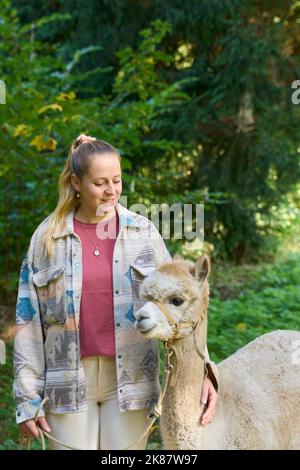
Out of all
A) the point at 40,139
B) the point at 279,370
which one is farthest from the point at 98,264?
the point at 40,139

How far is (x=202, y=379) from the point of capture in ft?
9.18

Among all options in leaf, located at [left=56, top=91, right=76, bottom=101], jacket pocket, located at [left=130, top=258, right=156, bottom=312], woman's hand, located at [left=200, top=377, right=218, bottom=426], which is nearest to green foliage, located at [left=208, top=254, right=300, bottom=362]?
leaf, located at [left=56, top=91, right=76, bottom=101]

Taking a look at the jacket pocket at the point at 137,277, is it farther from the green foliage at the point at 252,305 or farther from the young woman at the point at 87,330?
the green foliage at the point at 252,305

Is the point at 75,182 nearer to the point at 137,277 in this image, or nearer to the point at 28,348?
the point at 137,277

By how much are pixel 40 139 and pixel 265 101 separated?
416 centimetres

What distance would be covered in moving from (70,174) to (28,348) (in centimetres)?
70

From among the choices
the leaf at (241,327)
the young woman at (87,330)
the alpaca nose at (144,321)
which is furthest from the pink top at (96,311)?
the leaf at (241,327)

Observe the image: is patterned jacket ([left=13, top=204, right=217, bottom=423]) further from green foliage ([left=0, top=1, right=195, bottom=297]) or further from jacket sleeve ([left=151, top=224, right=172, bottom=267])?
green foliage ([left=0, top=1, right=195, bottom=297])

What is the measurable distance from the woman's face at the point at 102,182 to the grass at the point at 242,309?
2.50 m

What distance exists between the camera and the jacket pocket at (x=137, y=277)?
2689mm

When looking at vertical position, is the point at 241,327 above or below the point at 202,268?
below

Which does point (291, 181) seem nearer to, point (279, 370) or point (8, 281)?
point (8, 281)

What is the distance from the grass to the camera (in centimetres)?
545

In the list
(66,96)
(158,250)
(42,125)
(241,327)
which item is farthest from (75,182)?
(241,327)
